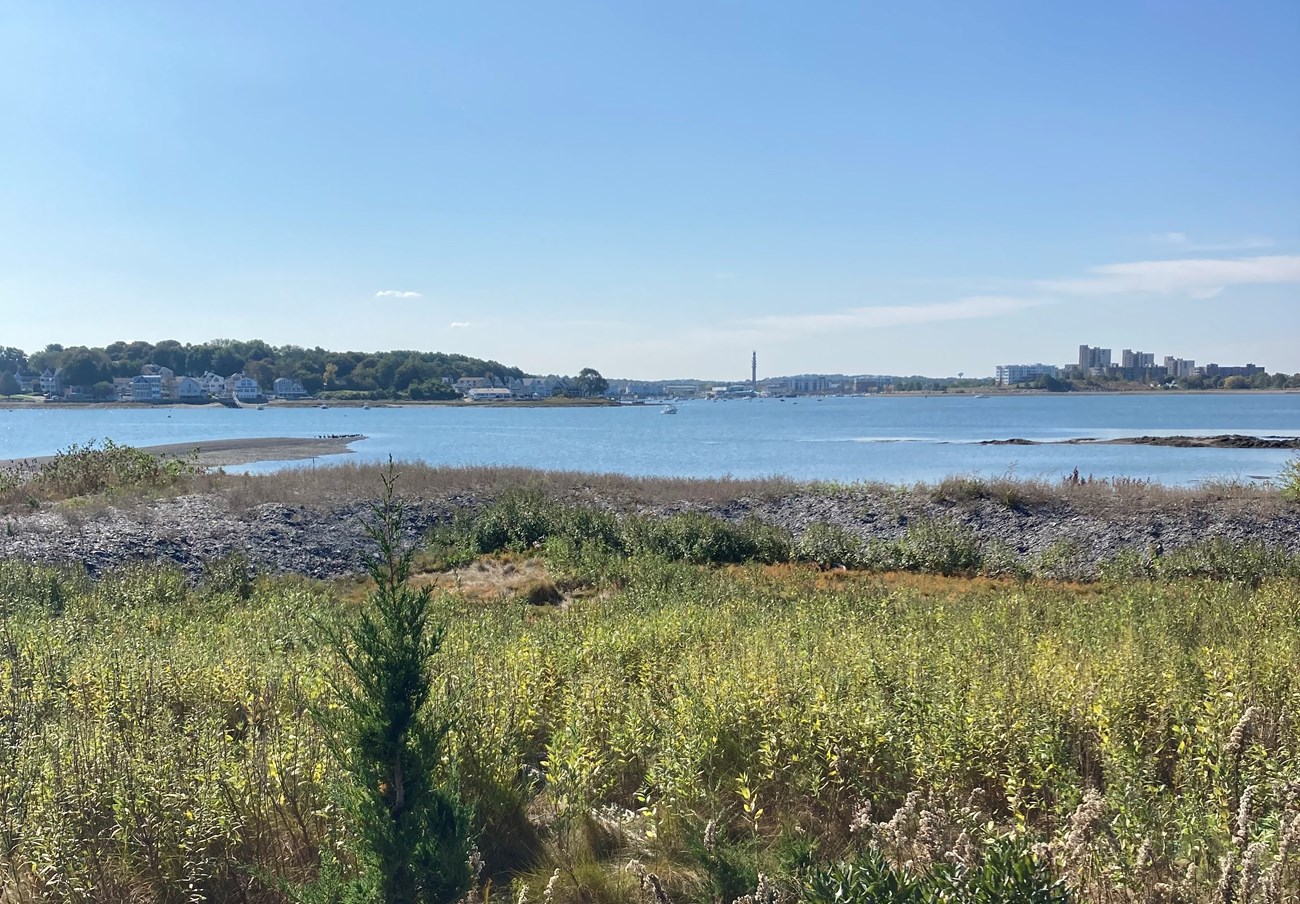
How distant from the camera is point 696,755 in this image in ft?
17.5

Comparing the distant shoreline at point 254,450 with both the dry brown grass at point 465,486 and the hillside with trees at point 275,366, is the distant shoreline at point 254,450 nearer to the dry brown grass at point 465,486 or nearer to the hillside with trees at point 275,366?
the dry brown grass at point 465,486

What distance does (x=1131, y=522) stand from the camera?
22281 millimetres

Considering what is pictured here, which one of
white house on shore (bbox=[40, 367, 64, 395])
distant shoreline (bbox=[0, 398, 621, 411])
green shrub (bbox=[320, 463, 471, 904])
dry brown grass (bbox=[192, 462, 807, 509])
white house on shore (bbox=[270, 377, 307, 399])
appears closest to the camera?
green shrub (bbox=[320, 463, 471, 904])

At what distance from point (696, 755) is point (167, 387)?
183m

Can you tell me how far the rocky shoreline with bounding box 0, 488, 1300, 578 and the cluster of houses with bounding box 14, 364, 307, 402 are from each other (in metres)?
154

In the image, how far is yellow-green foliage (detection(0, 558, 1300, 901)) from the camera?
15.0 ft

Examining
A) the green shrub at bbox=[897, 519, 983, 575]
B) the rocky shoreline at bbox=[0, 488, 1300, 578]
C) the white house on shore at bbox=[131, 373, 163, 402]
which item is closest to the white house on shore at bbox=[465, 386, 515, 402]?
the white house on shore at bbox=[131, 373, 163, 402]

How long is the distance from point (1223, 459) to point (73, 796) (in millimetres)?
63227

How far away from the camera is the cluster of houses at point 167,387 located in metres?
161

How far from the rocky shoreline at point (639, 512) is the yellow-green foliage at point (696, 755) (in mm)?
11008

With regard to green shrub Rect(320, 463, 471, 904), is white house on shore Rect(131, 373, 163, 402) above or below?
above

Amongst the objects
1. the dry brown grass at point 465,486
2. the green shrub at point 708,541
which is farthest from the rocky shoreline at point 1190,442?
the green shrub at point 708,541

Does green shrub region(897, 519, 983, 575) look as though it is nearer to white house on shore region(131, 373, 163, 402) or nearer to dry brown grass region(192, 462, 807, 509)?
dry brown grass region(192, 462, 807, 509)

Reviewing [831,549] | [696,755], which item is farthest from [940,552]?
[696,755]
